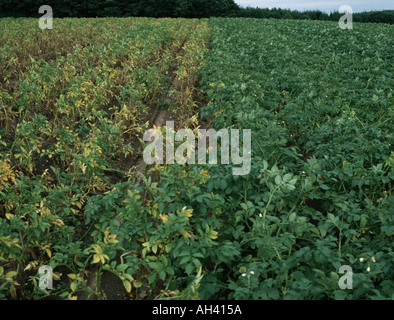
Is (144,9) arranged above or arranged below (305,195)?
above

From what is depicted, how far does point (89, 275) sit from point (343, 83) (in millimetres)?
6719

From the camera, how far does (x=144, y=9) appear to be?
3650 cm

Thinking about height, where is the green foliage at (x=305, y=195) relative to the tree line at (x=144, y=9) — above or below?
below

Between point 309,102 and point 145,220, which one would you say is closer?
point 145,220

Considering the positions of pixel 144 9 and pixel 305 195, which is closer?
pixel 305 195

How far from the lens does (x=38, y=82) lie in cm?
633

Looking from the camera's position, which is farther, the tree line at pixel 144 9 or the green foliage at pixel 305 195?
the tree line at pixel 144 9

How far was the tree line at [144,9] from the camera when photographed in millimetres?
33062

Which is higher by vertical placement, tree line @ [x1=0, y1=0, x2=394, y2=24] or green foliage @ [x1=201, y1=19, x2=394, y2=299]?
tree line @ [x1=0, y1=0, x2=394, y2=24]

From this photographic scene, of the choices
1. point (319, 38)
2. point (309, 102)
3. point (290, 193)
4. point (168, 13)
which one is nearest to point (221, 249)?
Answer: point (290, 193)

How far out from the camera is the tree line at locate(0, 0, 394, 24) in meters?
33.1

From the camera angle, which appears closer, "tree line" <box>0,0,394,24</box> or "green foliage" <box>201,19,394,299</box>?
"green foliage" <box>201,19,394,299</box>
